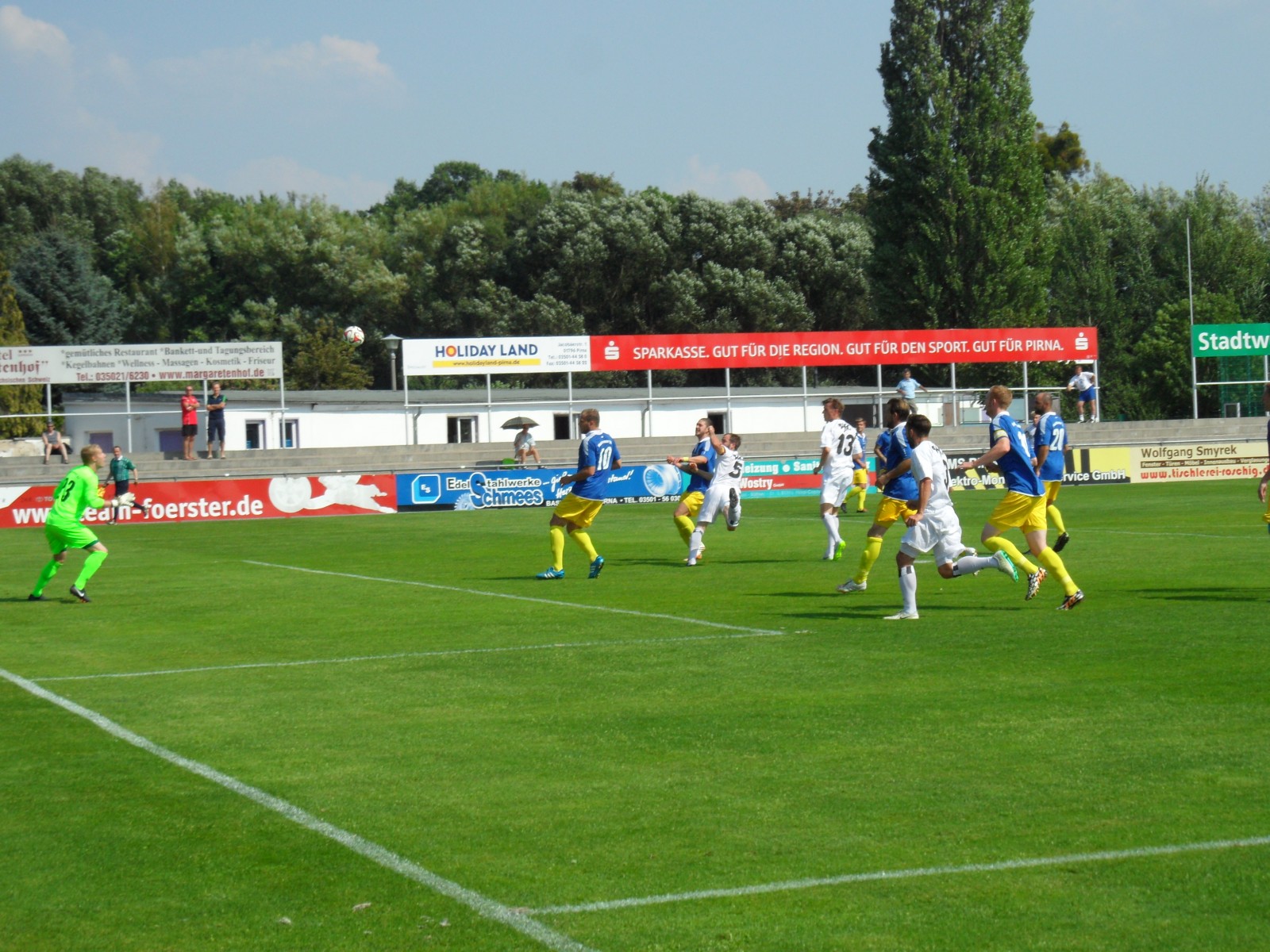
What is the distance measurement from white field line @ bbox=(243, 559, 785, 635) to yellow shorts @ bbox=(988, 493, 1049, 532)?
248cm

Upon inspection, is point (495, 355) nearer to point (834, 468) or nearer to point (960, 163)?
point (960, 163)

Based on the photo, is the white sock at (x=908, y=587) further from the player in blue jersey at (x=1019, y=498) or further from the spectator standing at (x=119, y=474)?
the spectator standing at (x=119, y=474)

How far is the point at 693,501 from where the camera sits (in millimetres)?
21766

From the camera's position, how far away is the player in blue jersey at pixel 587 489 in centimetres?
1816

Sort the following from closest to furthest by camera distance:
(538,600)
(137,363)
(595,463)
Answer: (538,600)
(595,463)
(137,363)

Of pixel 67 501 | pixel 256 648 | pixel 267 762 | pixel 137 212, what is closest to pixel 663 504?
pixel 67 501

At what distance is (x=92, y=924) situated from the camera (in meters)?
5.31

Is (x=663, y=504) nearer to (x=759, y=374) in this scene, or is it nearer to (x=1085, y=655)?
(x=1085, y=655)

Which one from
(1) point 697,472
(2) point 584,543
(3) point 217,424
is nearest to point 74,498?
(2) point 584,543

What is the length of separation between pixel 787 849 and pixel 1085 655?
5571 mm

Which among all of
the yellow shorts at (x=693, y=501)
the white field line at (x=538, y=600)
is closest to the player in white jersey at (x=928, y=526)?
the white field line at (x=538, y=600)

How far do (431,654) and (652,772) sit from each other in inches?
193

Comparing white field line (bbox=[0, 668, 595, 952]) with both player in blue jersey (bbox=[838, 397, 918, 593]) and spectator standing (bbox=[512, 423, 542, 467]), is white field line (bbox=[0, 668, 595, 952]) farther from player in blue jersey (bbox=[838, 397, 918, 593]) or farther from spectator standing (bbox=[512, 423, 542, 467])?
spectator standing (bbox=[512, 423, 542, 467])

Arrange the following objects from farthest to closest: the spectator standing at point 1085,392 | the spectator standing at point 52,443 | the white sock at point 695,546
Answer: the spectator standing at point 1085,392 → the spectator standing at point 52,443 → the white sock at point 695,546
